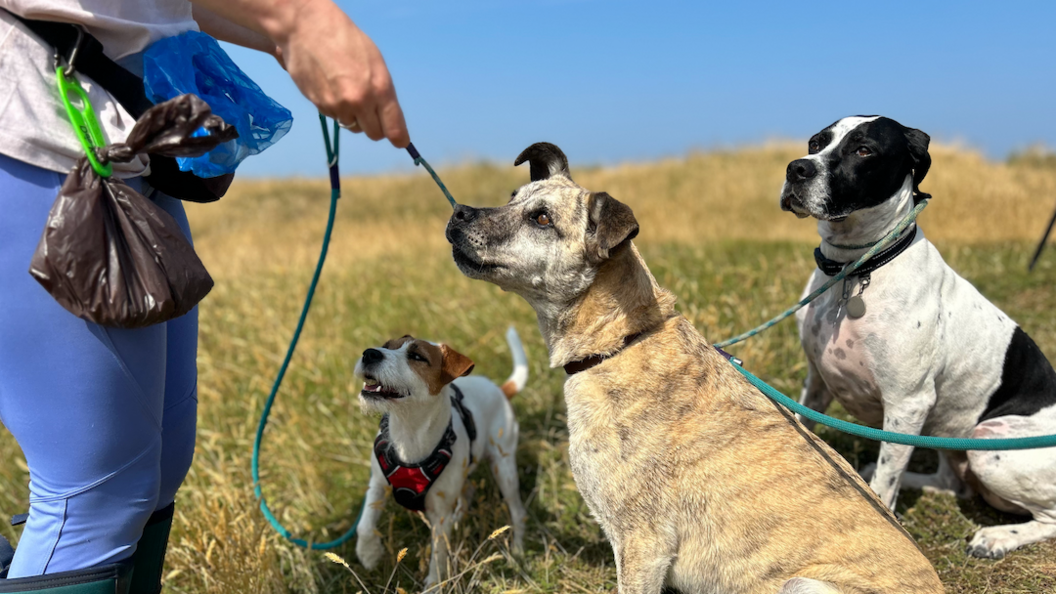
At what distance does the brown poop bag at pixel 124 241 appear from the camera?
178cm

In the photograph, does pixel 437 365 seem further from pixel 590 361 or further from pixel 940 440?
pixel 940 440

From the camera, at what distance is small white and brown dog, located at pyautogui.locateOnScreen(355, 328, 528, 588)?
3.58 metres

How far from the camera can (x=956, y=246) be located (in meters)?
9.66

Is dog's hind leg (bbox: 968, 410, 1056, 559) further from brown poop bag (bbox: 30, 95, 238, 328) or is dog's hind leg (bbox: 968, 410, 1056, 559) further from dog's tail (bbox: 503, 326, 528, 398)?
brown poop bag (bbox: 30, 95, 238, 328)

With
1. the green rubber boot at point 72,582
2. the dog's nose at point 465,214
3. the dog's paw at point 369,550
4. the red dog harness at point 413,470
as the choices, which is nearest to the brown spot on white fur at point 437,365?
the red dog harness at point 413,470

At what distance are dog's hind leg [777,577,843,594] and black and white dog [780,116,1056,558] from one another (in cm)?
131

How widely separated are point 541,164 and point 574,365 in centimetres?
113

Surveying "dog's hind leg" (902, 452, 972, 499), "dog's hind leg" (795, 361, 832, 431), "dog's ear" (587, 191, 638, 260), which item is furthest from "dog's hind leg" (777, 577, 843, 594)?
"dog's hind leg" (902, 452, 972, 499)

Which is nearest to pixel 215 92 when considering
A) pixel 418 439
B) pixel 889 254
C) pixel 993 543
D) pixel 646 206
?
pixel 418 439

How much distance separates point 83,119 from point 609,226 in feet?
6.03

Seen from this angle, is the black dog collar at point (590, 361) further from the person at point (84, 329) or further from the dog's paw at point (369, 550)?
the dog's paw at point (369, 550)

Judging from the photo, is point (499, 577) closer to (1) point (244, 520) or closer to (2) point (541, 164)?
(1) point (244, 520)

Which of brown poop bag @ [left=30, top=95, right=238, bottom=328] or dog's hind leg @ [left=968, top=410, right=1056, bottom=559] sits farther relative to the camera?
dog's hind leg @ [left=968, top=410, right=1056, bottom=559]

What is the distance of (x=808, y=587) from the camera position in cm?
256
